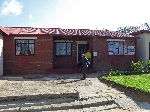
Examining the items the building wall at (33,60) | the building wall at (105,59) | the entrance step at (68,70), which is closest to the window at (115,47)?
the building wall at (105,59)

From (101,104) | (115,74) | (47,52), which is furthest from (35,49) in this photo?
A: (101,104)

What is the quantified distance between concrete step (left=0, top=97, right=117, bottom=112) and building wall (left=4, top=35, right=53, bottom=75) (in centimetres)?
857

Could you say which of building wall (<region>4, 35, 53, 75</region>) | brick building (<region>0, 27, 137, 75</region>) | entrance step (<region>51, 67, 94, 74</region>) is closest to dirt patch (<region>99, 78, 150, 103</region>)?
entrance step (<region>51, 67, 94, 74</region>)

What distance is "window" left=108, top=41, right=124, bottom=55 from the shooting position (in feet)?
59.6

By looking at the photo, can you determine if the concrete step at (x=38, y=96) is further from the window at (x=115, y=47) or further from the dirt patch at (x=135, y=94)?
the window at (x=115, y=47)

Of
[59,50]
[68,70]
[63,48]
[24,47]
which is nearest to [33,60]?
[24,47]

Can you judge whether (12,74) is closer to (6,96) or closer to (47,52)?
(47,52)

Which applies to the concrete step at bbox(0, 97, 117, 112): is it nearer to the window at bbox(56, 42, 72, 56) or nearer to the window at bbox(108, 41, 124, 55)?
the window at bbox(108, 41, 124, 55)

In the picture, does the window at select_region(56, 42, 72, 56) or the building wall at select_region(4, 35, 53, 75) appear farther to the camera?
the window at select_region(56, 42, 72, 56)

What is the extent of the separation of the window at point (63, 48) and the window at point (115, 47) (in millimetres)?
3760

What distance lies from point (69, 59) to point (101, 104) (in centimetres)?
1108

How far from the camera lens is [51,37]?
1623 cm

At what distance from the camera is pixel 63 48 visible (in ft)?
60.8

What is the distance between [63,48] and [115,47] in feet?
16.1
